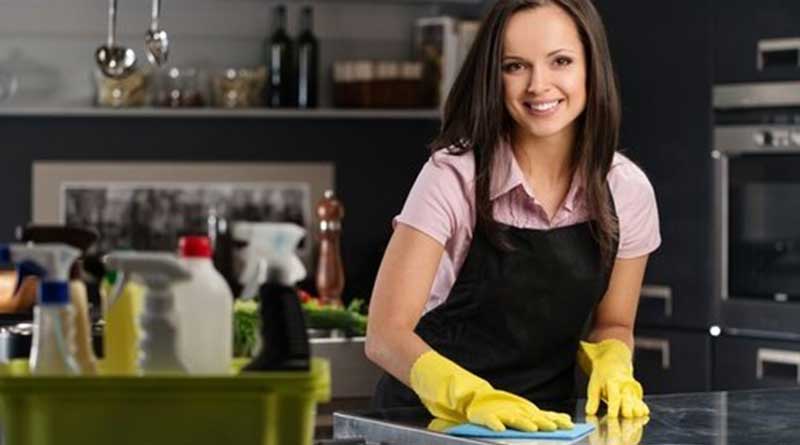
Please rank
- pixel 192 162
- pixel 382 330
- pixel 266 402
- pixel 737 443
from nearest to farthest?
pixel 266 402
pixel 737 443
pixel 382 330
pixel 192 162

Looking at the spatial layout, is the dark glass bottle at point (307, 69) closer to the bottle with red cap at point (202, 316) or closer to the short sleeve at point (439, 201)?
the short sleeve at point (439, 201)

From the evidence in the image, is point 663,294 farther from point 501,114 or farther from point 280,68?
point 501,114

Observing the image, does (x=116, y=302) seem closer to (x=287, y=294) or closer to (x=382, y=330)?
(x=287, y=294)

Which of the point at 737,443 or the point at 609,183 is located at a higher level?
the point at 609,183

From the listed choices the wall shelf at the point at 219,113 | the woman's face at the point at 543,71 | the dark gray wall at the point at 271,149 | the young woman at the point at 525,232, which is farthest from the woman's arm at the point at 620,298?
the wall shelf at the point at 219,113

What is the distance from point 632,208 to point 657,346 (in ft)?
7.38

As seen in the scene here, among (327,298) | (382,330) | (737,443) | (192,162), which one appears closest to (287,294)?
(737,443)

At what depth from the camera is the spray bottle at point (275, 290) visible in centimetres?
137

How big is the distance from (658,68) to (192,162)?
1.71 m

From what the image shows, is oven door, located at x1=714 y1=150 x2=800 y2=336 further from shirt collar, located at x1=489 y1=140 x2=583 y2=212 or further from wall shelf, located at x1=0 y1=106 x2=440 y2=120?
shirt collar, located at x1=489 y1=140 x2=583 y2=212

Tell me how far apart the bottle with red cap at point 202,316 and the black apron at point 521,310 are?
1343 millimetres

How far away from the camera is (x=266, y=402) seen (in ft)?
4.42

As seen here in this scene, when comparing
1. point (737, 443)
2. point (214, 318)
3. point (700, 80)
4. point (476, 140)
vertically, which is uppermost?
point (700, 80)

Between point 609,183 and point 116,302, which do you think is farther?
point 609,183
